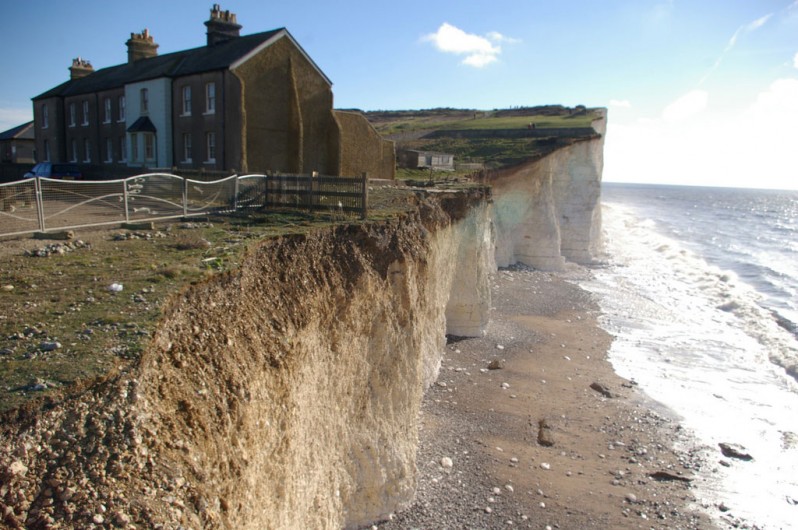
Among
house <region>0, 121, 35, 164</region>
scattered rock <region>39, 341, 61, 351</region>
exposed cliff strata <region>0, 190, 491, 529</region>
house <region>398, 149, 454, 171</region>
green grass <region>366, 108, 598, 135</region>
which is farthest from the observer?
green grass <region>366, 108, 598, 135</region>

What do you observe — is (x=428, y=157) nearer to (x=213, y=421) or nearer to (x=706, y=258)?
(x=706, y=258)

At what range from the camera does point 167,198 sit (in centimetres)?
1511

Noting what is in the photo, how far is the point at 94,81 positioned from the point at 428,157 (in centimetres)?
2213

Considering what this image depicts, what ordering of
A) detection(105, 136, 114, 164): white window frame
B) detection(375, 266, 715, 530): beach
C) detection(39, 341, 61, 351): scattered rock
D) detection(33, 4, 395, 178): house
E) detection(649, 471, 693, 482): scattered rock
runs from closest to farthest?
detection(39, 341, 61, 351): scattered rock, detection(375, 266, 715, 530): beach, detection(649, 471, 693, 482): scattered rock, detection(33, 4, 395, 178): house, detection(105, 136, 114, 164): white window frame

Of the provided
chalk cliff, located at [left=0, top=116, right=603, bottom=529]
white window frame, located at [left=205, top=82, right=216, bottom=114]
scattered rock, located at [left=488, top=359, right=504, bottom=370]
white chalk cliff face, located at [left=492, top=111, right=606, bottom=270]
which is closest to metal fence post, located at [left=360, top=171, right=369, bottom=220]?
chalk cliff, located at [left=0, top=116, right=603, bottom=529]

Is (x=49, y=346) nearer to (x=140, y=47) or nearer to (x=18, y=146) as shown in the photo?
(x=140, y=47)

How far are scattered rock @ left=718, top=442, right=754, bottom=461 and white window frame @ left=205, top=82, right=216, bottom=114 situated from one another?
23777 mm

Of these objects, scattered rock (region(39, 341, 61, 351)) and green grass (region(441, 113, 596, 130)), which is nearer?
scattered rock (region(39, 341, 61, 351))

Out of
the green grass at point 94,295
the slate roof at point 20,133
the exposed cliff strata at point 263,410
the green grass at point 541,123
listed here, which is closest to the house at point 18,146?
the slate roof at point 20,133

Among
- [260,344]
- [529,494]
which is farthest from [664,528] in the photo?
[260,344]

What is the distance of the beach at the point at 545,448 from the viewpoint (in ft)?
39.5

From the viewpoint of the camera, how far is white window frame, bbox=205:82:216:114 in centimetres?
2508

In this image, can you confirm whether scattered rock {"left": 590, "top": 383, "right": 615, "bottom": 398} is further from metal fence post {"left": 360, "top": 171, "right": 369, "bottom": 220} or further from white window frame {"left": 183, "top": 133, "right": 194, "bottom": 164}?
white window frame {"left": 183, "top": 133, "right": 194, "bottom": 164}

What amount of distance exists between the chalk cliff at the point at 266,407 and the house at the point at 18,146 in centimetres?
3870
